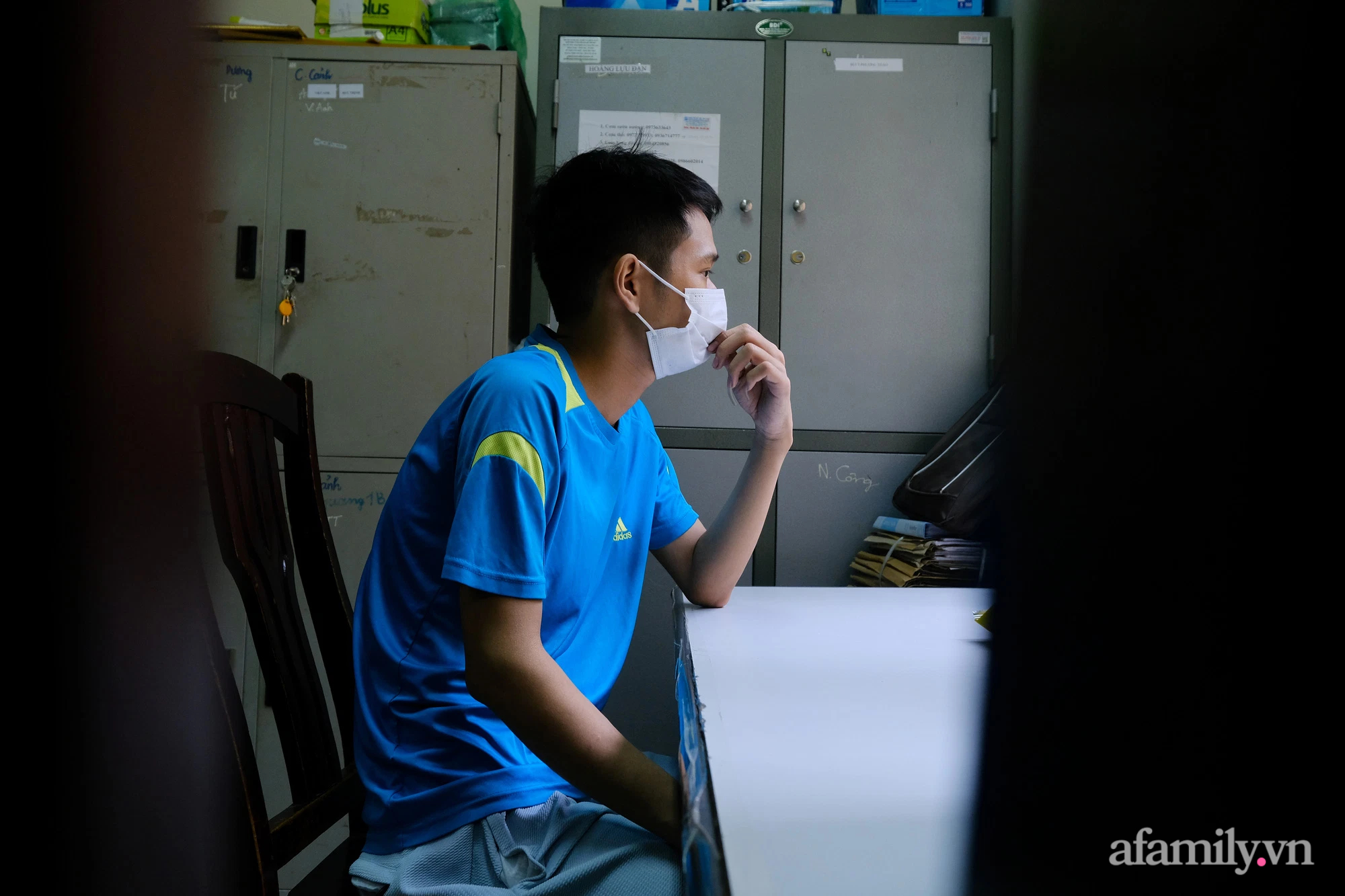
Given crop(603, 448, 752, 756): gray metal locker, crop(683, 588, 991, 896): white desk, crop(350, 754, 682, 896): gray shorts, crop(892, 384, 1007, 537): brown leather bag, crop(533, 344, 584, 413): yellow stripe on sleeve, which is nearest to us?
crop(683, 588, 991, 896): white desk

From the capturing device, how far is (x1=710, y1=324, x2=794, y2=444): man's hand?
3.81 ft

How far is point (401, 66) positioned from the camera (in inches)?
78.8

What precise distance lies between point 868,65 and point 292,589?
1744mm

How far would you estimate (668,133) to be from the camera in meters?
1.99

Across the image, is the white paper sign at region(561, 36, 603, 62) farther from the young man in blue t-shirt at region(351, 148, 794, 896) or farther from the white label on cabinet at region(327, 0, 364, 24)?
the young man in blue t-shirt at region(351, 148, 794, 896)

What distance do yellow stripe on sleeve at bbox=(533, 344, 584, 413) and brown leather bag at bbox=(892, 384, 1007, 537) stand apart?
0.89 meters

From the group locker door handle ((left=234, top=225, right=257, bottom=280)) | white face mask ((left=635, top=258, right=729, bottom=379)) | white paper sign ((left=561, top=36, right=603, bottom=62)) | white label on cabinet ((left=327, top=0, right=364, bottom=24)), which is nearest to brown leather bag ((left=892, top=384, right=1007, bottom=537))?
white face mask ((left=635, top=258, right=729, bottom=379))

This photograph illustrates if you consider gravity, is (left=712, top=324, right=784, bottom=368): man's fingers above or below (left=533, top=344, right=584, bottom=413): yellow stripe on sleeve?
above

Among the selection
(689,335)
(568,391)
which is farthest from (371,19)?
(568,391)

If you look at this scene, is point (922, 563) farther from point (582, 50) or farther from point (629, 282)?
point (582, 50)

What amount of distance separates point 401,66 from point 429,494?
59.4 inches

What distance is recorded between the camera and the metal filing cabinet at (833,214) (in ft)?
6.49

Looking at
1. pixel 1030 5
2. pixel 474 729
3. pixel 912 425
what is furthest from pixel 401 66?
pixel 1030 5

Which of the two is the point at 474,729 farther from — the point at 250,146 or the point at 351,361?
the point at 250,146
